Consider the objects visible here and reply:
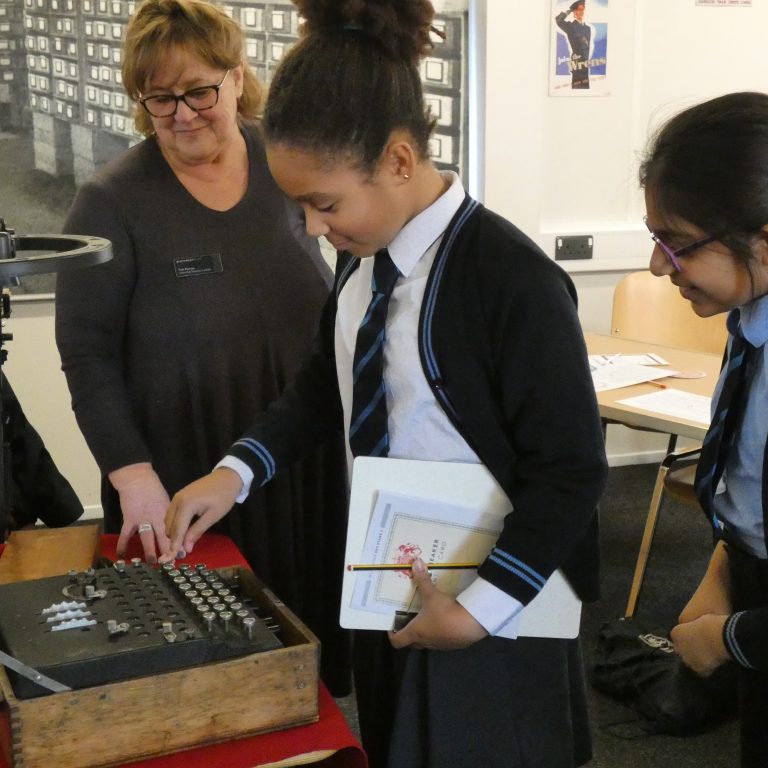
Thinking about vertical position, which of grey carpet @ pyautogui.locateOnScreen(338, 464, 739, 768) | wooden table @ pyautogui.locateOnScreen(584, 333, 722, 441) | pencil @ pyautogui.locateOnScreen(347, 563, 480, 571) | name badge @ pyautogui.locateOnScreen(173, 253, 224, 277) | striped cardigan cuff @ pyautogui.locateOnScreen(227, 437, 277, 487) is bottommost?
grey carpet @ pyautogui.locateOnScreen(338, 464, 739, 768)

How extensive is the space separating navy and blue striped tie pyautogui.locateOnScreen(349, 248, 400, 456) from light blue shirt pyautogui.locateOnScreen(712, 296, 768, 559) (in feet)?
1.27

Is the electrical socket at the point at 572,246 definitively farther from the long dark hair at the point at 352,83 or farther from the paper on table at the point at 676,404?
the long dark hair at the point at 352,83

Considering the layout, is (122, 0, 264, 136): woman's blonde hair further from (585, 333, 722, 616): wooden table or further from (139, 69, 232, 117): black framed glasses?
(585, 333, 722, 616): wooden table

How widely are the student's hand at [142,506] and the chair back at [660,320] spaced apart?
2171 millimetres

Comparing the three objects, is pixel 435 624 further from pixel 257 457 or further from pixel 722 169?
pixel 722 169

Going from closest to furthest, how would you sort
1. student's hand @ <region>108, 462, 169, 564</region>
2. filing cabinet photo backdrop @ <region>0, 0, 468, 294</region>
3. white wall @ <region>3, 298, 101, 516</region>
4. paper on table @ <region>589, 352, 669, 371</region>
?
student's hand @ <region>108, 462, 169, 564</region>, paper on table @ <region>589, 352, 669, 371</region>, filing cabinet photo backdrop @ <region>0, 0, 468, 294</region>, white wall @ <region>3, 298, 101, 516</region>

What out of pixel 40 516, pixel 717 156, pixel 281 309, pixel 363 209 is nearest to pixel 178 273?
pixel 281 309

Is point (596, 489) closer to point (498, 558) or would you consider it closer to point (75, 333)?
point (498, 558)

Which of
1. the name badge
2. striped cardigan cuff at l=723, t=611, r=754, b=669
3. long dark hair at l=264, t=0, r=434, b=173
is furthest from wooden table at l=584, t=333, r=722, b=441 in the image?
long dark hair at l=264, t=0, r=434, b=173

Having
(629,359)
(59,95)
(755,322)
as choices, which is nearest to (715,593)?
(755,322)

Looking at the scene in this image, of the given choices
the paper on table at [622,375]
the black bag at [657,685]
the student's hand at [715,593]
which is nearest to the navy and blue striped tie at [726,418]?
the student's hand at [715,593]

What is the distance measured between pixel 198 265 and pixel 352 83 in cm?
63

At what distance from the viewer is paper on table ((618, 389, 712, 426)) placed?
93.0 inches

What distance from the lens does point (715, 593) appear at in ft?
4.00
